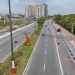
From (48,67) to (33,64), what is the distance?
2.76 m

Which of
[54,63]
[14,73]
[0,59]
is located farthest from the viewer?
[0,59]

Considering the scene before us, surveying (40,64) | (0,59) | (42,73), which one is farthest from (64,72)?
(0,59)

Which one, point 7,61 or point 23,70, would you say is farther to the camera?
point 7,61

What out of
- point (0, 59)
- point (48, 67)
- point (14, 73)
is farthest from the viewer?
point (0, 59)

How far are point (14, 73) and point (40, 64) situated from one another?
621cm

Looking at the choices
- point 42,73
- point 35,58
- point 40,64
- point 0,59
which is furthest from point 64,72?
point 0,59

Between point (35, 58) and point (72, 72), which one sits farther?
point (35, 58)

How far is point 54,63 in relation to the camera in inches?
1158

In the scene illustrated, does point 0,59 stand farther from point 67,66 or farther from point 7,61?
point 67,66

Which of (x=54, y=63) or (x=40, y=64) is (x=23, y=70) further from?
(x=54, y=63)

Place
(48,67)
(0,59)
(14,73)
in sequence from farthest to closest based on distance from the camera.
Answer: (0,59) → (48,67) → (14,73)

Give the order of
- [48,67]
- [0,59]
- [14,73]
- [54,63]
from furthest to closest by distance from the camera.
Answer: [0,59] < [54,63] < [48,67] < [14,73]

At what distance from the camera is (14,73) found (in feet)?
77.4

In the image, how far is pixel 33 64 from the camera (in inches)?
1126
